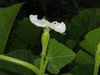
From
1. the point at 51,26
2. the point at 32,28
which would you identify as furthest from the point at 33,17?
the point at 32,28

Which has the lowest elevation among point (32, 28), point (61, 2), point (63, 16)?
point (63, 16)

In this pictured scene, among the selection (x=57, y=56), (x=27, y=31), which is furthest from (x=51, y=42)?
(x=27, y=31)

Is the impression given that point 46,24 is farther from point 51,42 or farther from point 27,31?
point 27,31

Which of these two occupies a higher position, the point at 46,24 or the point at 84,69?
the point at 46,24

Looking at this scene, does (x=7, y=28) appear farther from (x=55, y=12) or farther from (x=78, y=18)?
(x=55, y=12)

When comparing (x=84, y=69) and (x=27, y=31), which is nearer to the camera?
(x=84, y=69)

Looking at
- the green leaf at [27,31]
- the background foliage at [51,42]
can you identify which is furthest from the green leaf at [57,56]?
the green leaf at [27,31]

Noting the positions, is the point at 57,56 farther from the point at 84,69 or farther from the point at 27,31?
the point at 27,31

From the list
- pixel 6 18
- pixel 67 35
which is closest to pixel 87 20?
pixel 67 35
